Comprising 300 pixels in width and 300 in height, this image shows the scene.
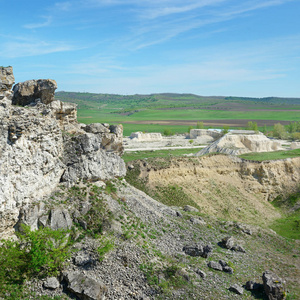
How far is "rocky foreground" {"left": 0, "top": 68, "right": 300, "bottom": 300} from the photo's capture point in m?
28.5

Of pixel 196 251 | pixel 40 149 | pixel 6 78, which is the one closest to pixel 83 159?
pixel 40 149

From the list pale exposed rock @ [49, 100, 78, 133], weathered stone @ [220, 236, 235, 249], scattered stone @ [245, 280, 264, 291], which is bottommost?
scattered stone @ [245, 280, 264, 291]

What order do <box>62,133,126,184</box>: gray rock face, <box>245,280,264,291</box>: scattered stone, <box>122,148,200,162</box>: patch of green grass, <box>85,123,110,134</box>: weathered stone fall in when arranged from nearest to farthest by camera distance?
<box>245,280,264,291</box>: scattered stone < <box>62,133,126,184</box>: gray rock face < <box>85,123,110,134</box>: weathered stone < <box>122,148,200,162</box>: patch of green grass

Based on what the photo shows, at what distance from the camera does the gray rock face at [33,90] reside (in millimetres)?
38344

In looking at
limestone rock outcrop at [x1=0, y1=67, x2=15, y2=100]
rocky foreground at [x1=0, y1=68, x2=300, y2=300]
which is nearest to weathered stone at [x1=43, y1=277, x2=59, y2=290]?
rocky foreground at [x1=0, y1=68, x2=300, y2=300]

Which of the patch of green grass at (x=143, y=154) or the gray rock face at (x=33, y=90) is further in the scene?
the patch of green grass at (x=143, y=154)

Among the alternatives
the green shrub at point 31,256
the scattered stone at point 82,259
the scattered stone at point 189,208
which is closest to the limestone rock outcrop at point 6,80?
the green shrub at point 31,256

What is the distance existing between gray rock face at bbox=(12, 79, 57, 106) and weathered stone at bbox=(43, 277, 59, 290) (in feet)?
63.5

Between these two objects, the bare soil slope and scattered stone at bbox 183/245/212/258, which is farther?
the bare soil slope

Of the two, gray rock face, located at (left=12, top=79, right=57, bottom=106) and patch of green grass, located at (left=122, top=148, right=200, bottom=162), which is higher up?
gray rock face, located at (left=12, top=79, right=57, bottom=106)

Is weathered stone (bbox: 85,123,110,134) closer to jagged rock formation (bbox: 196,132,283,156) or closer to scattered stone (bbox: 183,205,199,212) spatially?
scattered stone (bbox: 183,205,199,212)

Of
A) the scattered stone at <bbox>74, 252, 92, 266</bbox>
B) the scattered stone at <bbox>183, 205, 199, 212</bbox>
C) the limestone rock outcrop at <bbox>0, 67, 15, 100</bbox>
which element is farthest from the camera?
the scattered stone at <bbox>183, 205, 199, 212</bbox>

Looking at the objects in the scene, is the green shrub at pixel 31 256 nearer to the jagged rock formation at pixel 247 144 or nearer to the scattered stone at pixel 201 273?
the scattered stone at pixel 201 273

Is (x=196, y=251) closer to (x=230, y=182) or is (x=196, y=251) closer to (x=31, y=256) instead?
(x=31, y=256)
